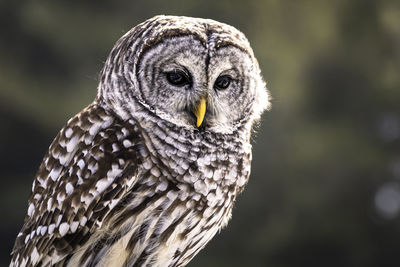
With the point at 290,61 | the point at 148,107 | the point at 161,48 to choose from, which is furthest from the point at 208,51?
the point at 290,61

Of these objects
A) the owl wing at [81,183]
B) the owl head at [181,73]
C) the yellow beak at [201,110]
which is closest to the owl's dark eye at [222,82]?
the owl head at [181,73]

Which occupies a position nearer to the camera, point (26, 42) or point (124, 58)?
point (124, 58)

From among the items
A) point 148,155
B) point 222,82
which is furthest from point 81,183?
point 222,82

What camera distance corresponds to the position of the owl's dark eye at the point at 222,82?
2.24 meters

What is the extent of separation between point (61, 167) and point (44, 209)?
17cm

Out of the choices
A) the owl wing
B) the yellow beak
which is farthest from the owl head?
the owl wing

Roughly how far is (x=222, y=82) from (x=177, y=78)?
18cm

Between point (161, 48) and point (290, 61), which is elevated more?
point (290, 61)

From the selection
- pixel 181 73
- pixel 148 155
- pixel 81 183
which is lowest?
pixel 81 183

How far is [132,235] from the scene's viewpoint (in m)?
2.21

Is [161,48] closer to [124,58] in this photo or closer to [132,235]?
[124,58]

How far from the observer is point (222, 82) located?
2246 millimetres

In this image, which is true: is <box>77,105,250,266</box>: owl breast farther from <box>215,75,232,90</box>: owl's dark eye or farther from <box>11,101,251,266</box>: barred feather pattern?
<box>215,75,232,90</box>: owl's dark eye

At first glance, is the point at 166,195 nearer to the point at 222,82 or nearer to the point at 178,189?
the point at 178,189
